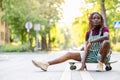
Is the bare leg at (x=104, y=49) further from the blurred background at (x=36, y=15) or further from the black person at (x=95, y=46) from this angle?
the blurred background at (x=36, y=15)

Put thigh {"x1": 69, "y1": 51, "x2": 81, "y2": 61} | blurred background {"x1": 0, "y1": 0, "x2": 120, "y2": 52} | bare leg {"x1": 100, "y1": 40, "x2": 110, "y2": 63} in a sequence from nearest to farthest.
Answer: bare leg {"x1": 100, "y1": 40, "x2": 110, "y2": 63} < thigh {"x1": 69, "y1": 51, "x2": 81, "y2": 61} < blurred background {"x1": 0, "y1": 0, "x2": 120, "y2": 52}

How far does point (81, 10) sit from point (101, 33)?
55.9 m

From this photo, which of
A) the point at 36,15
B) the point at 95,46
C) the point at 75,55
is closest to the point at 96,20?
the point at 95,46

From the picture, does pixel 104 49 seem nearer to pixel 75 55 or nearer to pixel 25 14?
pixel 75 55

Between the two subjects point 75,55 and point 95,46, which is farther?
point 75,55

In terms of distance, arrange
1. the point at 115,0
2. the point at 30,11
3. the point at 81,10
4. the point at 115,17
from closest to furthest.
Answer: the point at 115,0 < the point at 115,17 < the point at 30,11 < the point at 81,10

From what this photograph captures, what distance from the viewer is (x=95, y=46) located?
12.2 metres

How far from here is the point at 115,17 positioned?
55406 millimetres

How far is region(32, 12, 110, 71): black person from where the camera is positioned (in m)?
12.1

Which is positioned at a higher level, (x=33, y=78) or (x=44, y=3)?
(x=44, y=3)

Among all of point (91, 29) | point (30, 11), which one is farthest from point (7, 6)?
point (91, 29)

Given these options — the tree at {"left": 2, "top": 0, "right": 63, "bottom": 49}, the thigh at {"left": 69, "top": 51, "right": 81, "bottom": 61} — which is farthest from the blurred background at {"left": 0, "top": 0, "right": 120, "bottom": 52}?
the thigh at {"left": 69, "top": 51, "right": 81, "bottom": 61}

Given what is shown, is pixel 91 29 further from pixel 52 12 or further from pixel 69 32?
pixel 69 32

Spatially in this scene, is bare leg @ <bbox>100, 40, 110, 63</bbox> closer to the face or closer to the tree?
the face
